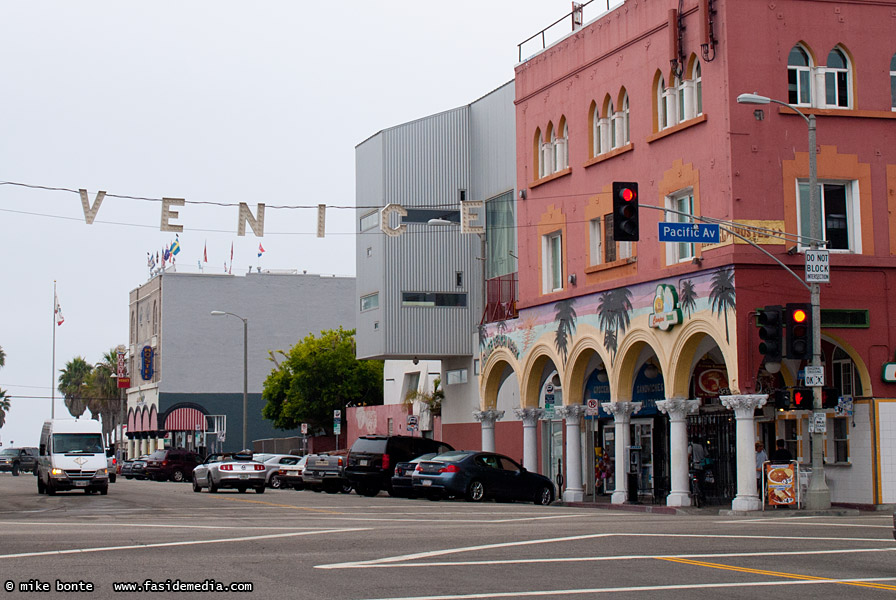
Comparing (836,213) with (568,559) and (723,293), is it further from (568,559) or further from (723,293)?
(568,559)

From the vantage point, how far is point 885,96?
31.0 m

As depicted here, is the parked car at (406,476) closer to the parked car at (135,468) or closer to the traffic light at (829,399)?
the traffic light at (829,399)

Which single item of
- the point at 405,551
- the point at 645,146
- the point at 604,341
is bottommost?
the point at 405,551

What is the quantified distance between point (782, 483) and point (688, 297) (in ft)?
17.5

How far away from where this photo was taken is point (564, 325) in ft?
124

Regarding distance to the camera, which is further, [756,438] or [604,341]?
[604,341]

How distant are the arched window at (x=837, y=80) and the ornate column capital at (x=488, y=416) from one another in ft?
53.4

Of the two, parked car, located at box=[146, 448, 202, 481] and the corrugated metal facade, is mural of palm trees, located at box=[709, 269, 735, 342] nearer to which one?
the corrugated metal facade

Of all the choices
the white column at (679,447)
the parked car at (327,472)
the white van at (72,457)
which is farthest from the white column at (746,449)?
the white van at (72,457)

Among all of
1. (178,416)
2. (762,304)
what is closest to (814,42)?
(762,304)

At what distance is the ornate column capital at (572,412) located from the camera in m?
37.1

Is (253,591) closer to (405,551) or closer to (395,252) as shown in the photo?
(405,551)

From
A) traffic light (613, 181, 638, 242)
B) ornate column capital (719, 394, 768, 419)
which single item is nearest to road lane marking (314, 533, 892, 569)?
traffic light (613, 181, 638, 242)

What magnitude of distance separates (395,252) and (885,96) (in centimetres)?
2188
